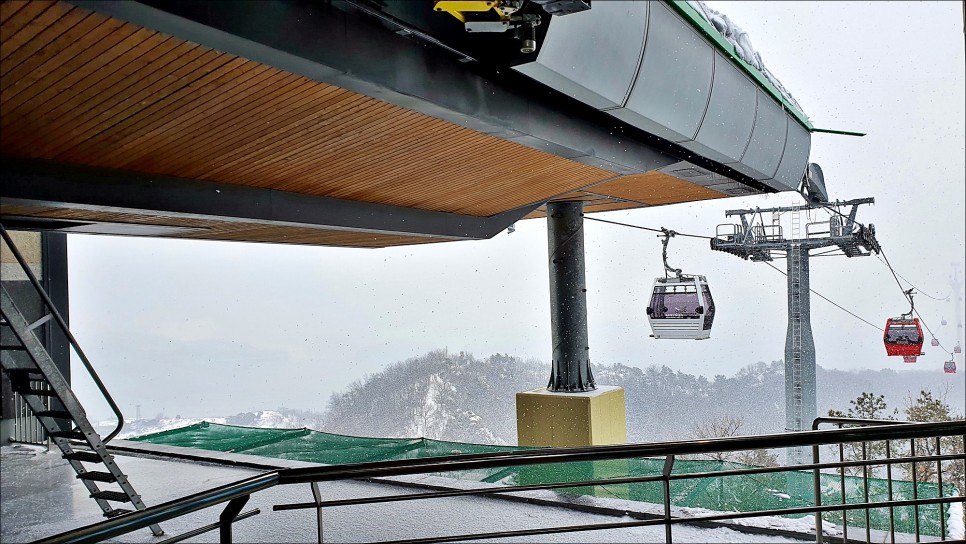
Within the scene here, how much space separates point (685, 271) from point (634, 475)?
592 centimetres

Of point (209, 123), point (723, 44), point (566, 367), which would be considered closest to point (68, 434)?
point (209, 123)

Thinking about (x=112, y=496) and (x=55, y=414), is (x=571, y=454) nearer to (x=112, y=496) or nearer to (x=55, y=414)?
(x=112, y=496)

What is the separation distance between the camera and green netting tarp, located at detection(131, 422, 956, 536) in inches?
178

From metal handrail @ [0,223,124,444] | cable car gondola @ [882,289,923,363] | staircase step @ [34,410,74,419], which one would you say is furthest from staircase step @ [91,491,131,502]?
cable car gondola @ [882,289,923,363]

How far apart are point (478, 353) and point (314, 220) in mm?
11251

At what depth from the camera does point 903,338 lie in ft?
31.9

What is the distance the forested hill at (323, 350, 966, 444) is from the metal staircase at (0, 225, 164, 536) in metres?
10.5

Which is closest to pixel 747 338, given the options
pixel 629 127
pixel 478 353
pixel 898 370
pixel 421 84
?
pixel 898 370

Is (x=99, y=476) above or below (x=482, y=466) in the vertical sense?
below

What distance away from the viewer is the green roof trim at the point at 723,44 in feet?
15.4

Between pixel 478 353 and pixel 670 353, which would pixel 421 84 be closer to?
pixel 670 353

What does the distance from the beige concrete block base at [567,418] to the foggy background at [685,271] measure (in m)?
1.05

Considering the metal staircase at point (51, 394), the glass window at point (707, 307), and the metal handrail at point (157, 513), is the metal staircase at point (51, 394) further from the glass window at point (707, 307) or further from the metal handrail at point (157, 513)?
the glass window at point (707, 307)

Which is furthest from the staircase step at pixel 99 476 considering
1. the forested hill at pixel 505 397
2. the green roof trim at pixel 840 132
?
the forested hill at pixel 505 397
